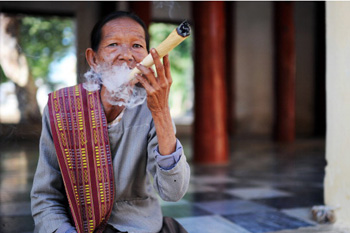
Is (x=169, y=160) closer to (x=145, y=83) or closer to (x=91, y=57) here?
(x=145, y=83)

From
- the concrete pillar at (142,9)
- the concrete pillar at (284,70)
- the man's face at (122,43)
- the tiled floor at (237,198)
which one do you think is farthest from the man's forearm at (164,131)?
the concrete pillar at (284,70)

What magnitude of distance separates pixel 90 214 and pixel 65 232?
10cm

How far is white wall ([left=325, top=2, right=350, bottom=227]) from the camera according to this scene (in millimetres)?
2213

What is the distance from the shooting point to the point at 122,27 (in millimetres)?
1449

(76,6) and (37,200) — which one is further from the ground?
(76,6)

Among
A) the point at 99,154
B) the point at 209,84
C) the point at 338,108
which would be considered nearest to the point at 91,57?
the point at 99,154

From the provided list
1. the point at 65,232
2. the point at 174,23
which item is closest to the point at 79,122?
the point at 65,232

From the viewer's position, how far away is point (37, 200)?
4.78ft

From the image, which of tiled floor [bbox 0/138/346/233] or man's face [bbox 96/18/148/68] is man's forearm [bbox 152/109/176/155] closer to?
man's face [bbox 96/18/148/68]

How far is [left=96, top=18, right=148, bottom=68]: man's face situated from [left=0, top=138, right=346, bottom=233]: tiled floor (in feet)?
3.18

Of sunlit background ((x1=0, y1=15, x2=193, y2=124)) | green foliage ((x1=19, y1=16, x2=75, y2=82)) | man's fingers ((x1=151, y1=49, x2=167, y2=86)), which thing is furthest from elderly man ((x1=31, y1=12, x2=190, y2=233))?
green foliage ((x1=19, y1=16, x2=75, y2=82))

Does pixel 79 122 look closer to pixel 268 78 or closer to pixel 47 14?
pixel 47 14

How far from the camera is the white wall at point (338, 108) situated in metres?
2.21

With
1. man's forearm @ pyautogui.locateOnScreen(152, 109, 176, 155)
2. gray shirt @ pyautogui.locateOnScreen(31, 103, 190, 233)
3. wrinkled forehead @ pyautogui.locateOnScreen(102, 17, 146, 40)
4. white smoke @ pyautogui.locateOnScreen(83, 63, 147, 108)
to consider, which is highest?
wrinkled forehead @ pyautogui.locateOnScreen(102, 17, 146, 40)
